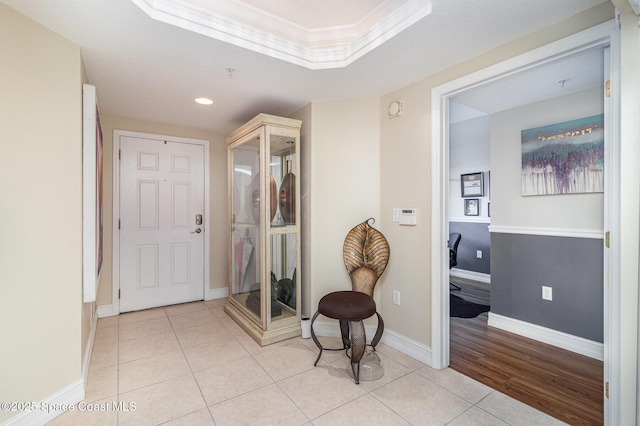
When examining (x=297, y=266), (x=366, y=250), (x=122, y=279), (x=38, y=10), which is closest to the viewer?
(x=38, y=10)

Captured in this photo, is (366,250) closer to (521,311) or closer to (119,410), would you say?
(521,311)

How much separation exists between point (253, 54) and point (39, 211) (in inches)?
64.9

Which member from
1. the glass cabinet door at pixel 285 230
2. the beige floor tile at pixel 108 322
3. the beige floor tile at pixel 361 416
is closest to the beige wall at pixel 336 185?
the glass cabinet door at pixel 285 230

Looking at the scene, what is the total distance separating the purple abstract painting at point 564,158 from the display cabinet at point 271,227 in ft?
7.66

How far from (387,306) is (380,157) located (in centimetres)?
142

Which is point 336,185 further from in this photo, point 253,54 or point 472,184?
point 472,184

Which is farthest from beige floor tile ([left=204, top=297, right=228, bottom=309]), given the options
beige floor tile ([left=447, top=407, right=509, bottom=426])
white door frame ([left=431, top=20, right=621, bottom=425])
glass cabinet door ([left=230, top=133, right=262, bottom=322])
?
beige floor tile ([left=447, top=407, right=509, bottom=426])

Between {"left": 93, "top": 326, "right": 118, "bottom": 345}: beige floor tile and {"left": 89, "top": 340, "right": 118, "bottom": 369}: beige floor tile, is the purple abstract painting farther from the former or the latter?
{"left": 93, "top": 326, "right": 118, "bottom": 345}: beige floor tile

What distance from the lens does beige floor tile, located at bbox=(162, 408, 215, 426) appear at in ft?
5.45

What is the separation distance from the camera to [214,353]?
250cm

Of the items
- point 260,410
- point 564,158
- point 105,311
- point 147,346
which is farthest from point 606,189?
point 105,311

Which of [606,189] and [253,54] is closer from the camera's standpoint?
[606,189]

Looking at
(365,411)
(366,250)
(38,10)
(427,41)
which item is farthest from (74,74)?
(365,411)

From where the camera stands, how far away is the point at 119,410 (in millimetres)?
1782
